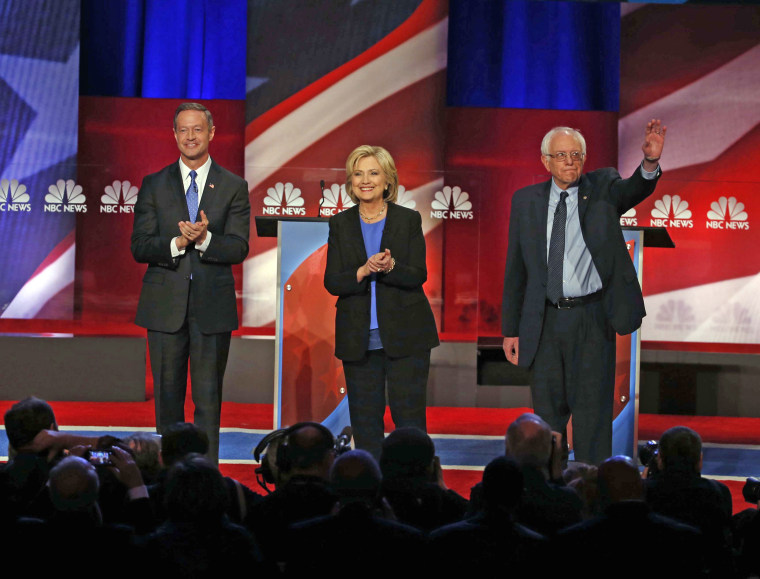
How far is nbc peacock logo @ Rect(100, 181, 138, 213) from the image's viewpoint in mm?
6281

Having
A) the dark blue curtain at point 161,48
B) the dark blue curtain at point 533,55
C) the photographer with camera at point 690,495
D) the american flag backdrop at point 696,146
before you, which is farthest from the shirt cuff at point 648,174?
the dark blue curtain at point 161,48

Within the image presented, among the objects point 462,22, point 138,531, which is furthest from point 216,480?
point 462,22

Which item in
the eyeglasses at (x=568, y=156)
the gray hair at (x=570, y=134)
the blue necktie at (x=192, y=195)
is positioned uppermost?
the gray hair at (x=570, y=134)

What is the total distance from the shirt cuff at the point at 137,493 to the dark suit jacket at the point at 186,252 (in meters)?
1.09

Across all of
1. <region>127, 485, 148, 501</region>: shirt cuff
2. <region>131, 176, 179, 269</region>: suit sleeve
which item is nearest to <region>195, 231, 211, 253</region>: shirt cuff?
<region>131, 176, 179, 269</region>: suit sleeve

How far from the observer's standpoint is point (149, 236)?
3475mm

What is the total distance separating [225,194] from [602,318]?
1.50m

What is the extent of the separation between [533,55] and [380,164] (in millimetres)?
4613

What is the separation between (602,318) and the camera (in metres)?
3.31

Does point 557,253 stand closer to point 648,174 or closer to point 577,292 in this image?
point 577,292

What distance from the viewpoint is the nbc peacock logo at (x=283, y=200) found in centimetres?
560

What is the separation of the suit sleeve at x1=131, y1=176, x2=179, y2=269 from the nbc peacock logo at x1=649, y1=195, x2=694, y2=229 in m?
4.48

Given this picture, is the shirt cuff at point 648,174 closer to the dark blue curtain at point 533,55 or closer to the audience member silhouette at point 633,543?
the audience member silhouette at point 633,543

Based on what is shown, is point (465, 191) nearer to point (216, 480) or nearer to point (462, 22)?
point (462, 22)
